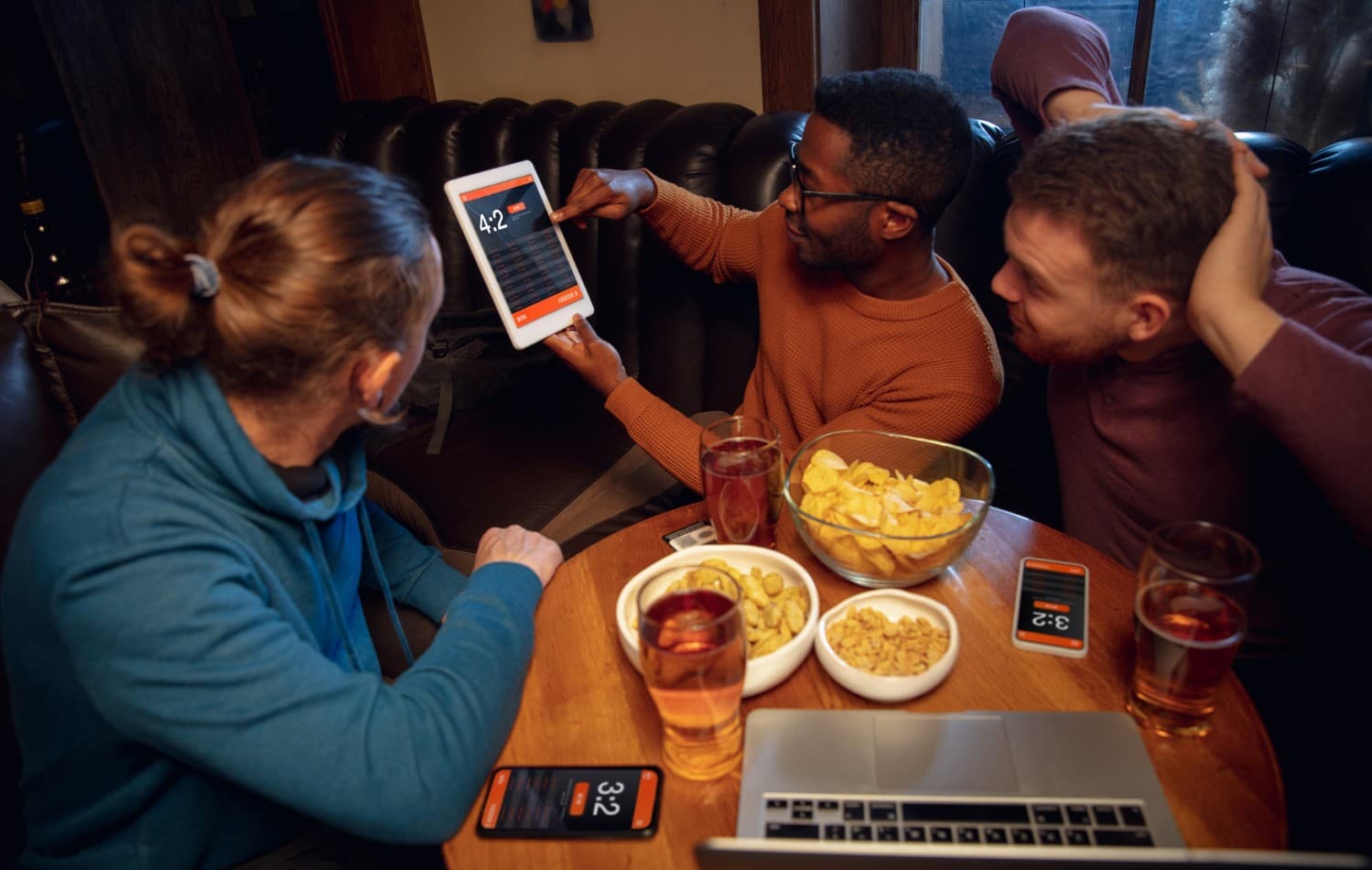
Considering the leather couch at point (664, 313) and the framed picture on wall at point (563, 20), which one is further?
the framed picture on wall at point (563, 20)

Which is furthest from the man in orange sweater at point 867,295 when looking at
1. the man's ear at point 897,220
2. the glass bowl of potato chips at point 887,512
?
the glass bowl of potato chips at point 887,512

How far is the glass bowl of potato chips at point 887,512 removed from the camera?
1001mm

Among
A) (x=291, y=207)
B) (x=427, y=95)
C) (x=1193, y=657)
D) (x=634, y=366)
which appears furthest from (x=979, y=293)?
(x=427, y=95)

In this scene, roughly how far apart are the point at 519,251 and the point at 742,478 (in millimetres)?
668

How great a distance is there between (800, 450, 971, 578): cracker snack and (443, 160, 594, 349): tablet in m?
0.64

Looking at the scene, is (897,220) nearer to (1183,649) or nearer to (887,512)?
(887,512)

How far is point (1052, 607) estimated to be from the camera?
Result: 103cm

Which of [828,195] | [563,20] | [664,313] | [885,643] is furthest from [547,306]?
[563,20]

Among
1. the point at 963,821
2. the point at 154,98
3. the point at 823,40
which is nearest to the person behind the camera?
the point at 963,821

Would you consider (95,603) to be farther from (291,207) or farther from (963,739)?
(963,739)

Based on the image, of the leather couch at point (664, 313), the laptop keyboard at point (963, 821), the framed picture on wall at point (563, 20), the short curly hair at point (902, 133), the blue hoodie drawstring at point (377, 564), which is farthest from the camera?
the framed picture on wall at point (563, 20)

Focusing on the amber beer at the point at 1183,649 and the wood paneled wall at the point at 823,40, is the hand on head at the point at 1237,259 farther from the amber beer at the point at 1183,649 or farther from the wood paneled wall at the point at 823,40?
the wood paneled wall at the point at 823,40

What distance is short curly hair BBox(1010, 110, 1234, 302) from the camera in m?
1.02

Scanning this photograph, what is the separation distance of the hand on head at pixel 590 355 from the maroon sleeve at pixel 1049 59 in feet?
2.90
